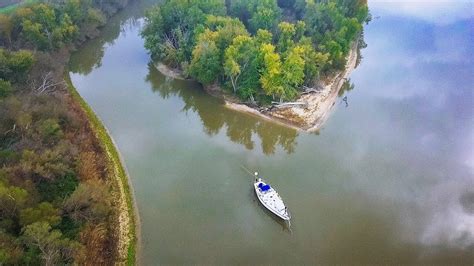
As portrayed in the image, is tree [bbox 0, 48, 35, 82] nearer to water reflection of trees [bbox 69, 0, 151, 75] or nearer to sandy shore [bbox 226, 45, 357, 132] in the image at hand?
water reflection of trees [bbox 69, 0, 151, 75]

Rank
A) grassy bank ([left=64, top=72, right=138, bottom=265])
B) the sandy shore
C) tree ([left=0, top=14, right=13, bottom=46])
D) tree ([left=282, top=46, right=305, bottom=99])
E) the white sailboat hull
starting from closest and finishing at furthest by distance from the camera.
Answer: grassy bank ([left=64, top=72, right=138, bottom=265]) < the white sailboat hull < the sandy shore < tree ([left=282, top=46, right=305, bottom=99]) < tree ([left=0, top=14, right=13, bottom=46])

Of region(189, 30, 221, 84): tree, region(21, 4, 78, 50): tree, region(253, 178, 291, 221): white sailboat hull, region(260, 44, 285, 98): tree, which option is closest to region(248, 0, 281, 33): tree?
region(189, 30, 221, 84): tree

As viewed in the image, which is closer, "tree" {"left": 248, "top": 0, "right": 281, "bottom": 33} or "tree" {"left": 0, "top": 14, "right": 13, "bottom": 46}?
"tree" {"left": 0, "top": 14, "right": 13, "bottom": 46}

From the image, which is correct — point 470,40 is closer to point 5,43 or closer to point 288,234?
point 288,234

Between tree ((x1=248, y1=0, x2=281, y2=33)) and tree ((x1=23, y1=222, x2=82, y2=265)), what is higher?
tree ((x1=248, y1=0, x2=281, y2=33))

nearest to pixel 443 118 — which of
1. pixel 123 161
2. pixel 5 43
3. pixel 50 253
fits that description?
pixel 123 161

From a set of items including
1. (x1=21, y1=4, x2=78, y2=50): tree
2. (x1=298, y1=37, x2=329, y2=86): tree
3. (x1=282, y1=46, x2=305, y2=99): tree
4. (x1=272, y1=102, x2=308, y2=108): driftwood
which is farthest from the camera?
(x1=21, y1=4, x2=78, y2=50): tree

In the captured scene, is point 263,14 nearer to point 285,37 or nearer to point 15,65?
point 285,37

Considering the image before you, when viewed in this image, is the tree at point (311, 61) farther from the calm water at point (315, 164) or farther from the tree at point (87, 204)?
the tree at point (87, 204)

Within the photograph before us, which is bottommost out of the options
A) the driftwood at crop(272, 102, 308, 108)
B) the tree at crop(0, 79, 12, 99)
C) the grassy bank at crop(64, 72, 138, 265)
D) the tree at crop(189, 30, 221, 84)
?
the grassy bank at crop(64, 72, 138, 265)
